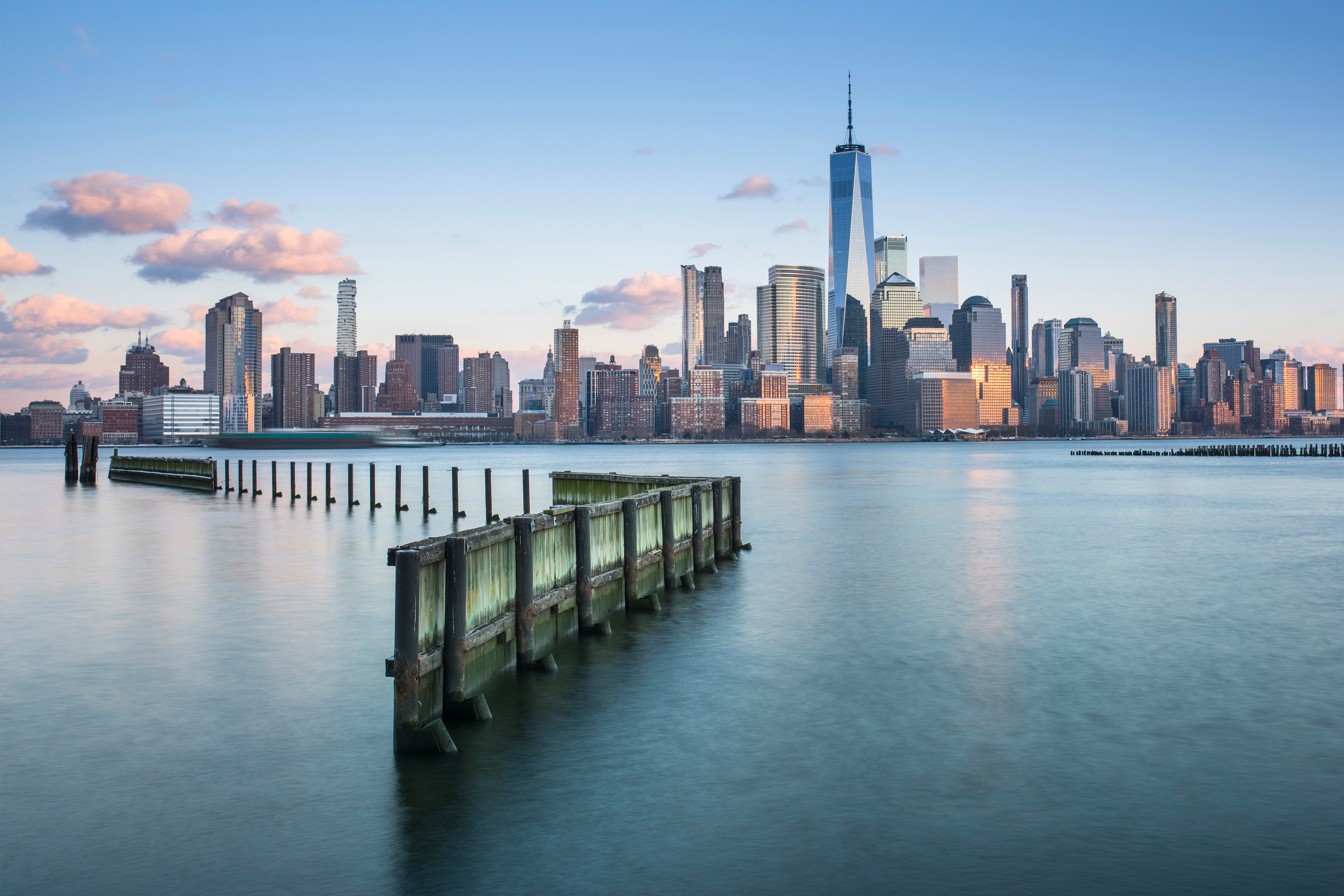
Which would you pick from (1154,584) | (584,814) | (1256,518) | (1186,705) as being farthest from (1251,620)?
(1256,518)

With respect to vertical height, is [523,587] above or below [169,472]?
above

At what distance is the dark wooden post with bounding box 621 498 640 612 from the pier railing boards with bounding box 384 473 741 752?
2 centimetres

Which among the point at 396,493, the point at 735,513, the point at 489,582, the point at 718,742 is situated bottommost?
the point at 718,742

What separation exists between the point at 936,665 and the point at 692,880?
34.2ft

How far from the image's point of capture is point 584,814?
10.8 meters

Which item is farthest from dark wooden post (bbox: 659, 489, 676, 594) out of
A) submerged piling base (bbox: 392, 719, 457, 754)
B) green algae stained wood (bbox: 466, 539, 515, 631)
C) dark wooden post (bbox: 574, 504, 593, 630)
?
submerged piling base (bbox: 392, 719, 457, 754)

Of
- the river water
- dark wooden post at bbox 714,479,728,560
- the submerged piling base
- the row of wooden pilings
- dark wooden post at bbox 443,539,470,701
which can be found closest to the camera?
the river water

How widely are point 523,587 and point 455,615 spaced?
275 cm

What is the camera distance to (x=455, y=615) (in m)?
13.0

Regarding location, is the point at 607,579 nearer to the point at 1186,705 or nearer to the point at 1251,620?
the point at 1186,705

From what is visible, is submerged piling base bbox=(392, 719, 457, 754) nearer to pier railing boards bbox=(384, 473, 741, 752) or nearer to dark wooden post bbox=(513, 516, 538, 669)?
pier railing boards bbox=(384, 473, 741, 752)

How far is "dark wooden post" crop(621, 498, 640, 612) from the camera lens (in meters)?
21.1

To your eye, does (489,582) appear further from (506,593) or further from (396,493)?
(396,493)

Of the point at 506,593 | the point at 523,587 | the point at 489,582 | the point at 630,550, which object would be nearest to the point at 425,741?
the point at 489,582
